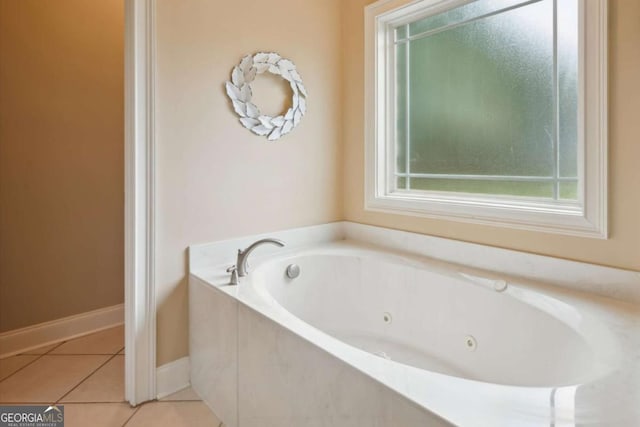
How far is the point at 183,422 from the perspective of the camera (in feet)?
4.99

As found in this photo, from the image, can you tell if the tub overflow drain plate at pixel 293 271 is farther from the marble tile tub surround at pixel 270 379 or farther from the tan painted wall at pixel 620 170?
the tan painted wall at pixel 620 170

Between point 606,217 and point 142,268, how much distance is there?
6.21 feet

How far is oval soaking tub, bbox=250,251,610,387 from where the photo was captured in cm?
129

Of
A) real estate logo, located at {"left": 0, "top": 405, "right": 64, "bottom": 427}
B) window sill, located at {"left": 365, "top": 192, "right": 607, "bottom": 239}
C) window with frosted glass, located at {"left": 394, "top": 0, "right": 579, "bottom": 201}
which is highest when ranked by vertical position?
window with frosted glass, located at {"left": 394, "top": 0, "right": 579, "bottom": 201}

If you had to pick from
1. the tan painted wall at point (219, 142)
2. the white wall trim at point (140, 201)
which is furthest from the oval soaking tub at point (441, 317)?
the white wall trim at point (140, 201)

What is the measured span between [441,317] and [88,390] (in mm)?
1688

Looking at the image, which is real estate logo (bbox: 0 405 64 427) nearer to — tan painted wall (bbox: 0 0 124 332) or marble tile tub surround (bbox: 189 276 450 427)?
marble tile tub surround (bbox: 189 276 450 427)

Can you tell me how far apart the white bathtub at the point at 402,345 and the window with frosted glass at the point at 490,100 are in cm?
47

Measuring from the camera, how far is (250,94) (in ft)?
6.32

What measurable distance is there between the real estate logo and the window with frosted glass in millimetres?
2023

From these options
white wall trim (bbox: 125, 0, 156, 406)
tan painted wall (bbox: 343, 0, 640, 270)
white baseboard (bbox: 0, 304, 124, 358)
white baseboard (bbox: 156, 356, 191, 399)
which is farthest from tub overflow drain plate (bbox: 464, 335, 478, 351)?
white baseboard (bbox: 0, 304, 124, 358)

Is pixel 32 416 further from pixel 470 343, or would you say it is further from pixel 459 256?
pixel 459 256

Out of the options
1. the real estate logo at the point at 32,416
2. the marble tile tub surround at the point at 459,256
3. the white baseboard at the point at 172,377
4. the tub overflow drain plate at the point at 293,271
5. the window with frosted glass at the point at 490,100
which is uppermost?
the window with frosted glass at the point at 490,100

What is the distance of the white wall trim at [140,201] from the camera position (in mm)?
1565
